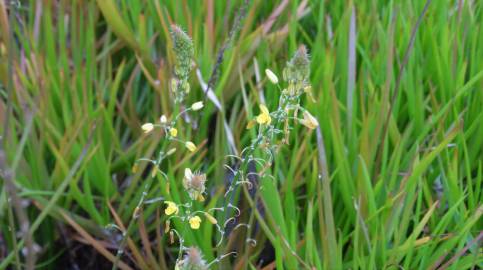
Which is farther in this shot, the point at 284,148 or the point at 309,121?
the point at 284,148

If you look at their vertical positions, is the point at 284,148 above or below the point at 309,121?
below

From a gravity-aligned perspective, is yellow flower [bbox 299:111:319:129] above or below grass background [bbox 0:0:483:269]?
above

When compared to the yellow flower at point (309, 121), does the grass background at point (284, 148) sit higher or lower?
lower

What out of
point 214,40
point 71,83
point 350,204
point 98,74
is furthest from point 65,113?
point 350,204

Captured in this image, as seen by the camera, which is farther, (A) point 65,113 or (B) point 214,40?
(B) point 214,40

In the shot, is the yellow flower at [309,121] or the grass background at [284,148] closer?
the yellow flower at [309,121]

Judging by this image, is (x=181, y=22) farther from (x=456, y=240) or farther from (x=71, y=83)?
(x=456, y=240)

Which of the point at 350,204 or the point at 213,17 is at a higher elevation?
the point at 213,17

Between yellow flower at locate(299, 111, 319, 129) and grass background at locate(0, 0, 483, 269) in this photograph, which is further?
grass background at locate(0, 0, 483, 269)
